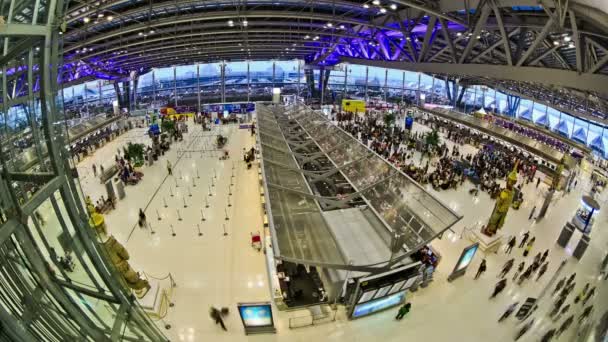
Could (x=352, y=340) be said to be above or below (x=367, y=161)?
below

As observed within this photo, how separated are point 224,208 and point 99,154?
16732 millimetres

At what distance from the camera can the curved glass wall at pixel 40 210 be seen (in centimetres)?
286

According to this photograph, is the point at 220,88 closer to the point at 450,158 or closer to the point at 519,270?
the point at 450,158

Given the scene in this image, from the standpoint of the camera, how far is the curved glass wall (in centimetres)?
286

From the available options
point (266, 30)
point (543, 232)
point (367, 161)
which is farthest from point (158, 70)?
point (543, 232)

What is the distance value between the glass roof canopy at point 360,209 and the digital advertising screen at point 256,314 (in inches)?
61.7

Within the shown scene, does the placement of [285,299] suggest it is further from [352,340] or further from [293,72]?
[293,72]

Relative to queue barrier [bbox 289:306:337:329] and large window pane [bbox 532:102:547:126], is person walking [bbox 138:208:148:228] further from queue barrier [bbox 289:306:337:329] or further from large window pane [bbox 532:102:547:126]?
large window pane [bbox 532:102:547:126]

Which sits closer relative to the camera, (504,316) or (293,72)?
(504,316)

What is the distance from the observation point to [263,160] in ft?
43.0

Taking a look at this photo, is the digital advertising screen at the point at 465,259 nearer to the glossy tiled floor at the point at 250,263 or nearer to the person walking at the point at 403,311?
the glossy tiled floor at the point at 250,263

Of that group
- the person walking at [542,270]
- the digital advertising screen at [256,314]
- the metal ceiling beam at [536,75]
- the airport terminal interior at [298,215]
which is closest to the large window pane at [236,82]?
the airport terminal interior at [298,215]

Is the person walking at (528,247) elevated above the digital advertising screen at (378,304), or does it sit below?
above

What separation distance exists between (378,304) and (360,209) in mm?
3718
